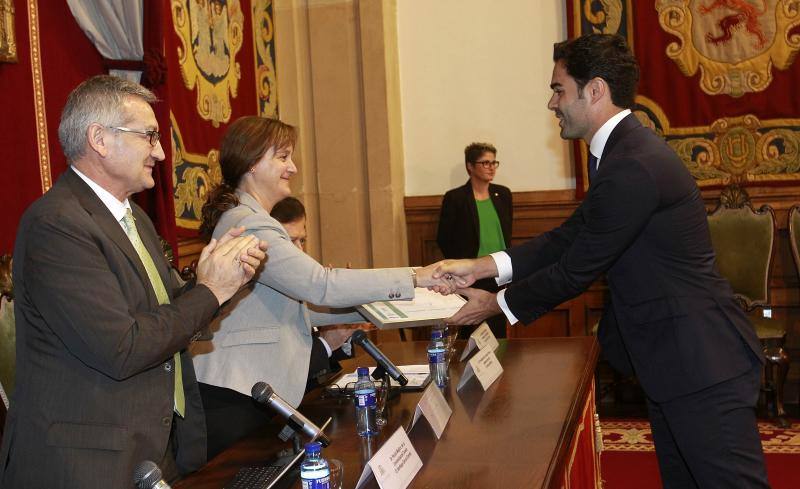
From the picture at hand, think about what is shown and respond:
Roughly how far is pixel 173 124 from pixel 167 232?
81cm

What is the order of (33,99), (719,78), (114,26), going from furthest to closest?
(719,78)
(114,26)
(33,99)

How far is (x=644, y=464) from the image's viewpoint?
4.62 metres

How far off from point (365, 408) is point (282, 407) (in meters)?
0.32

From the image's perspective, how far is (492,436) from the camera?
223cm

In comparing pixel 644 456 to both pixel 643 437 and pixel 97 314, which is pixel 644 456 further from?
pixel 97 314

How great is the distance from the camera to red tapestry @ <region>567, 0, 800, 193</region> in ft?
19.7

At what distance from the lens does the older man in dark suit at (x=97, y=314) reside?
73.8 inches

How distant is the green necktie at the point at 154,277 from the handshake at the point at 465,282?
1.07m

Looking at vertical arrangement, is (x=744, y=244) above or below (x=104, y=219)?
below

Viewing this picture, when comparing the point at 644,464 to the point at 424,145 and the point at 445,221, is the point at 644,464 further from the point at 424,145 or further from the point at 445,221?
the point at 424,145

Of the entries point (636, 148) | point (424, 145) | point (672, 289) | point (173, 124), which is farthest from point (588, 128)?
point (424, 145)

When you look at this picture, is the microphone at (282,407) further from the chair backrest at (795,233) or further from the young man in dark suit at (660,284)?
the chair backrest at (795,233)

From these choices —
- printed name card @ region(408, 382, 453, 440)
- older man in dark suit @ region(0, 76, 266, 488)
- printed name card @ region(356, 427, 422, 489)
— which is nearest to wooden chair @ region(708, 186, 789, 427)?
printed name card @ region(408, 382, 453, 440)

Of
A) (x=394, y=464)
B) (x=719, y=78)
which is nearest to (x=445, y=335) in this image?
(x=394, y=464)
